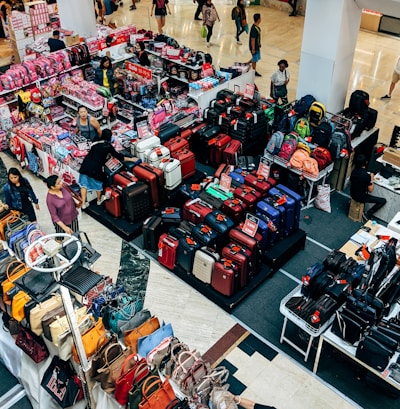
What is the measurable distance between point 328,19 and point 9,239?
21.9 ft

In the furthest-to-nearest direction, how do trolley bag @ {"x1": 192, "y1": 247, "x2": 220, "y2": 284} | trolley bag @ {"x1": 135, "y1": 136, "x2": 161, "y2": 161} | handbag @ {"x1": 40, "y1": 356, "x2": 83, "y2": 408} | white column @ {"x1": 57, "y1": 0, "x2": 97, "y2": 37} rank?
white column @ {"x1": 57, "y1": 0, "x2": 97, "y2": 37} → trolley bag @ {"x1": 135, "y1": 136, "x2": 161, "y2": 161} → trolley bag @ {"x1": 192, "y1": 247, "x2": 220, "y2": 284} → handbag @ {"x1": 40, "y1": 356, "x2": 83, "y2": 408}

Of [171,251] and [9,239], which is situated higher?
[9,239]

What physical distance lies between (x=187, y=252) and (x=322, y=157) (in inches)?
122

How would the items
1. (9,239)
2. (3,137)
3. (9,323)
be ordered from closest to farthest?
(9,323) < (9,239) < (3,137)

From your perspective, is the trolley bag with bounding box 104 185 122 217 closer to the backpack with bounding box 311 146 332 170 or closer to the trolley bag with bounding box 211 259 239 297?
the trolley bag with bounding box 211 259 239 297

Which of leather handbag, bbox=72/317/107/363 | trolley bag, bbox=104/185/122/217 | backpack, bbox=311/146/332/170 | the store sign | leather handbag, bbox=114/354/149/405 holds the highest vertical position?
the store sign

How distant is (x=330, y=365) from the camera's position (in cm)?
663

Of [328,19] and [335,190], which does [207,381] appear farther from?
[328,19]

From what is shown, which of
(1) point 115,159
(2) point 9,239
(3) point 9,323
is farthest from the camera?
(1) point 115,159

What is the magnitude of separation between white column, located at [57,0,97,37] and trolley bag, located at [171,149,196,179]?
5767 mm

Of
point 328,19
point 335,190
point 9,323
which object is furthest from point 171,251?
point 328,19

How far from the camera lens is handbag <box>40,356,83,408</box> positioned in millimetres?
5438

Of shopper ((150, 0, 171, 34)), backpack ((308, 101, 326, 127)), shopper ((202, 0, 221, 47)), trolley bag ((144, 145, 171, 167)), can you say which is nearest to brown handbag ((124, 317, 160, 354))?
trolley bag ((144, 145, 171, 167))

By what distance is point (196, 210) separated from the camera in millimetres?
7992
